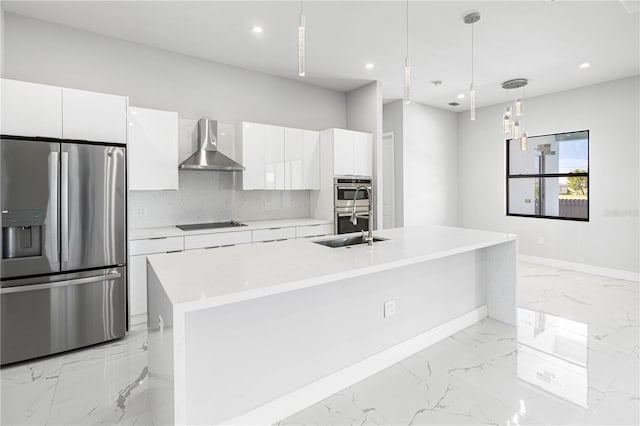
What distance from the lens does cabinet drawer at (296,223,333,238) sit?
13.8ft

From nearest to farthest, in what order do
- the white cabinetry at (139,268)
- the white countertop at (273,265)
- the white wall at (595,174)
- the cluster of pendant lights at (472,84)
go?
the white countertop at (273,265) < the cluster of pendant lights at (472,84) < the white cabinetry at (139,268) < the white wall at (595,174)

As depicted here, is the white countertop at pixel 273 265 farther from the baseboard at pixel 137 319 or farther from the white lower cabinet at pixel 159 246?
the baseboard at pixel 137 319

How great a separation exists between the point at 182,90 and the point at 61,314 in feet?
8.64

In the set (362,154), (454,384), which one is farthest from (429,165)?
(454,384)

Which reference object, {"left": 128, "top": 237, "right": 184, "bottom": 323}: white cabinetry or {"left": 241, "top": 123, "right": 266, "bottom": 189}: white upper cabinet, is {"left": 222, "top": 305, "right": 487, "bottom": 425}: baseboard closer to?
{"left": 128, "top": 237, "right": 184, "bottom": 323}: white cabinetry

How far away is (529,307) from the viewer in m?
3.64

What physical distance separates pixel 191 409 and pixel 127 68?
11.6ft

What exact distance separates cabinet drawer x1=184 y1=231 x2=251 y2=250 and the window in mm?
4997

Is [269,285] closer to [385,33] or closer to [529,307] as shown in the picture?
[385,33]

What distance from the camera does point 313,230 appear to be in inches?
171

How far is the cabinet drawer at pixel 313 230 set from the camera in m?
4.21

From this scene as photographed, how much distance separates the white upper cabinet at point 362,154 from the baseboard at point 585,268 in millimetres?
3416

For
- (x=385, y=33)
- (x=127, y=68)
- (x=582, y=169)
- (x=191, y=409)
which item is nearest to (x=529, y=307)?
(x=582, y=169)

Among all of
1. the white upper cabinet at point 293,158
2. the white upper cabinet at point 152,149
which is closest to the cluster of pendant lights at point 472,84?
the white upper cabinet at point 293,158
